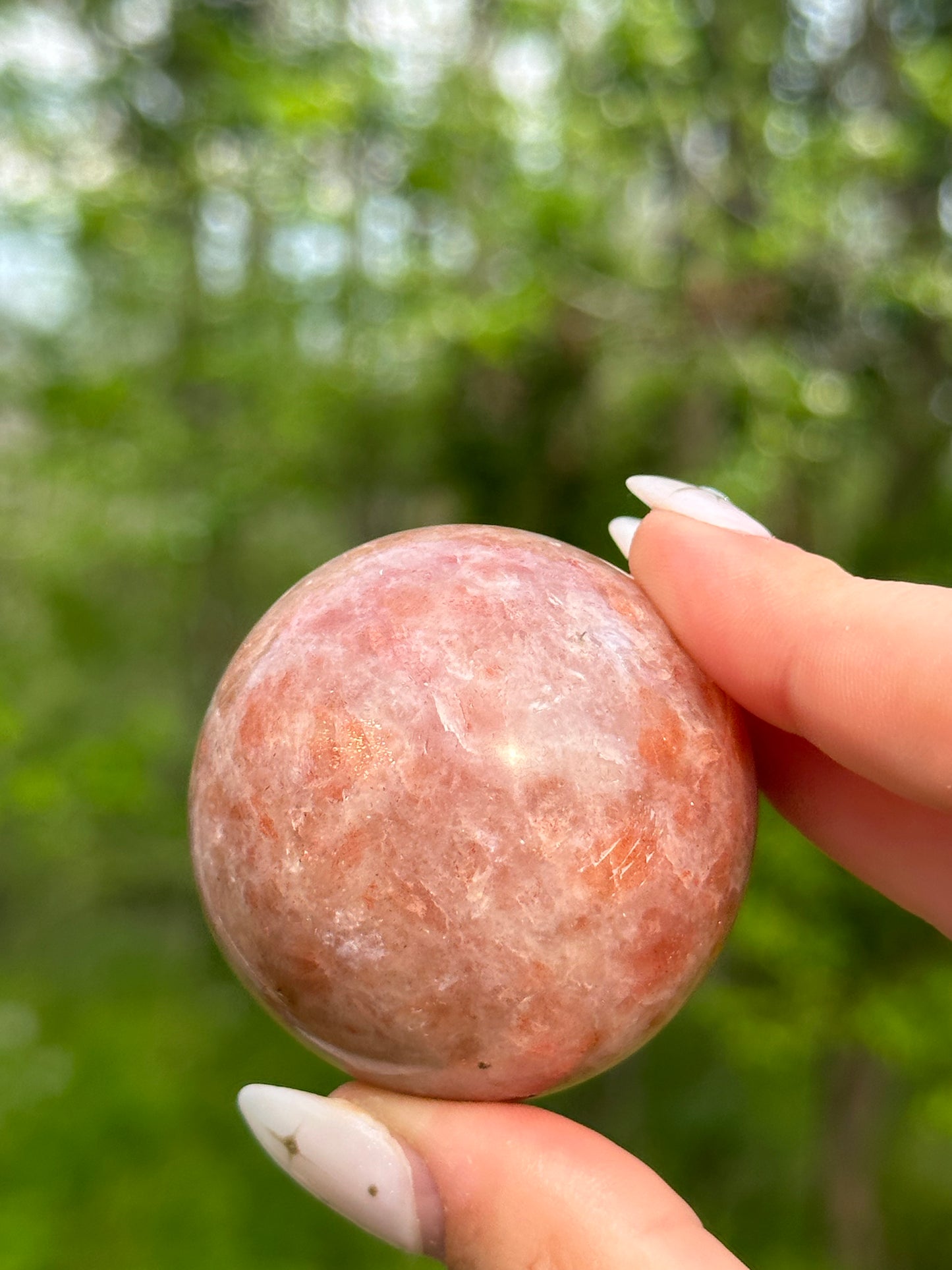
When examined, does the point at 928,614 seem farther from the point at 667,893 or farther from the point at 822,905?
the point at 822,905

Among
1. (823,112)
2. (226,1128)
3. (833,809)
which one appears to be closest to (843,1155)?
(226,1128)

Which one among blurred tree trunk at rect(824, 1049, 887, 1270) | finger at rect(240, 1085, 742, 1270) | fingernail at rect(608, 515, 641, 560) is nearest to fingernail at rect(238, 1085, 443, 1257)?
finger at rect(240, 1085, 742, 1270)

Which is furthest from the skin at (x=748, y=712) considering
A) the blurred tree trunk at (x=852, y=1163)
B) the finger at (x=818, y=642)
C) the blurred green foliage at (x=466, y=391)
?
the blurred tree trunk at (x=852, y=1163)

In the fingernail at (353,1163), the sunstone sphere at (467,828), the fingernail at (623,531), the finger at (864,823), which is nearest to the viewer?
the sunstone sphere at (467,828)

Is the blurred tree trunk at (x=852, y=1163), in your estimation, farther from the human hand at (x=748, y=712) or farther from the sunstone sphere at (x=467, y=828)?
the sunstone sphere at (x=467, y=828)

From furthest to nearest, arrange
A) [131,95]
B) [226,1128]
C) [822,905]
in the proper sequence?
[226,1128] → [131,95] → [822,905]

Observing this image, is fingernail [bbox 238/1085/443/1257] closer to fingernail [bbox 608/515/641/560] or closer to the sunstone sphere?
the sunstone sphere
